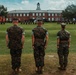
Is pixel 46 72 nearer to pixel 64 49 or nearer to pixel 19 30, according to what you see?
pixel 64 49

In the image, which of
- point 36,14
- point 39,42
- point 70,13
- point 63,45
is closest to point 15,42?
point 39,42

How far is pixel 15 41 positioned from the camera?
44.5 feet

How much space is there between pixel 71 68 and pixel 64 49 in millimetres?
918

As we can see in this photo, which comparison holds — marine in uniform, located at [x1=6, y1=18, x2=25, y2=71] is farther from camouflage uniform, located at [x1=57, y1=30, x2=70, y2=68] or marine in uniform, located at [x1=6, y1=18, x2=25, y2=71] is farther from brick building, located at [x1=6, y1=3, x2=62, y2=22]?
brick building, located at [x1=6, y1=3, x2=62, y2=22]

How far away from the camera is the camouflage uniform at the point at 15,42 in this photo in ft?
44.2

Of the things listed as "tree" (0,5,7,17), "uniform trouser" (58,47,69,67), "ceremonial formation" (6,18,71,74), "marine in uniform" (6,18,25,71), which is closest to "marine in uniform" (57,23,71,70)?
"uniform trouser" (58,47,69,67)

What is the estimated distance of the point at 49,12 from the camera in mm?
175875

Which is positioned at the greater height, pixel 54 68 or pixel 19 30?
pixel 19 30

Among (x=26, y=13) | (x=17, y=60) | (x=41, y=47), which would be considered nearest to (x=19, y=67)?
(x=17, y=60)

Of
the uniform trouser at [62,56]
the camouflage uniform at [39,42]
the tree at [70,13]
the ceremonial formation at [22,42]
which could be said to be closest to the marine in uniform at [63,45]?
the uniform trouser at [62,56]

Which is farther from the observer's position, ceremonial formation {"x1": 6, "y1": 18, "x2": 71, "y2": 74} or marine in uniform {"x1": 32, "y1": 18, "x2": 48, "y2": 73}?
marine in uniform {"x1": 32, "y1": 18, "x2": 48, "y2": 73}

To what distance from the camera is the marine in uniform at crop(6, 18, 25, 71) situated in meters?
13.5

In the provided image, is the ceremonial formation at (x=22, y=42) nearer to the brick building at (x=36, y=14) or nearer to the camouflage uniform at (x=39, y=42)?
the camouflage uniform at (x=39, y=42)

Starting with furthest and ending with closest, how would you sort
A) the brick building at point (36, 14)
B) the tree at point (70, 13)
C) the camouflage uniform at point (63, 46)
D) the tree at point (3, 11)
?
the brick building at point (36, 14)
the tree at point (3, 11)
the tree at point (70, 13)
the camouflage uniform at point (63, 46)
